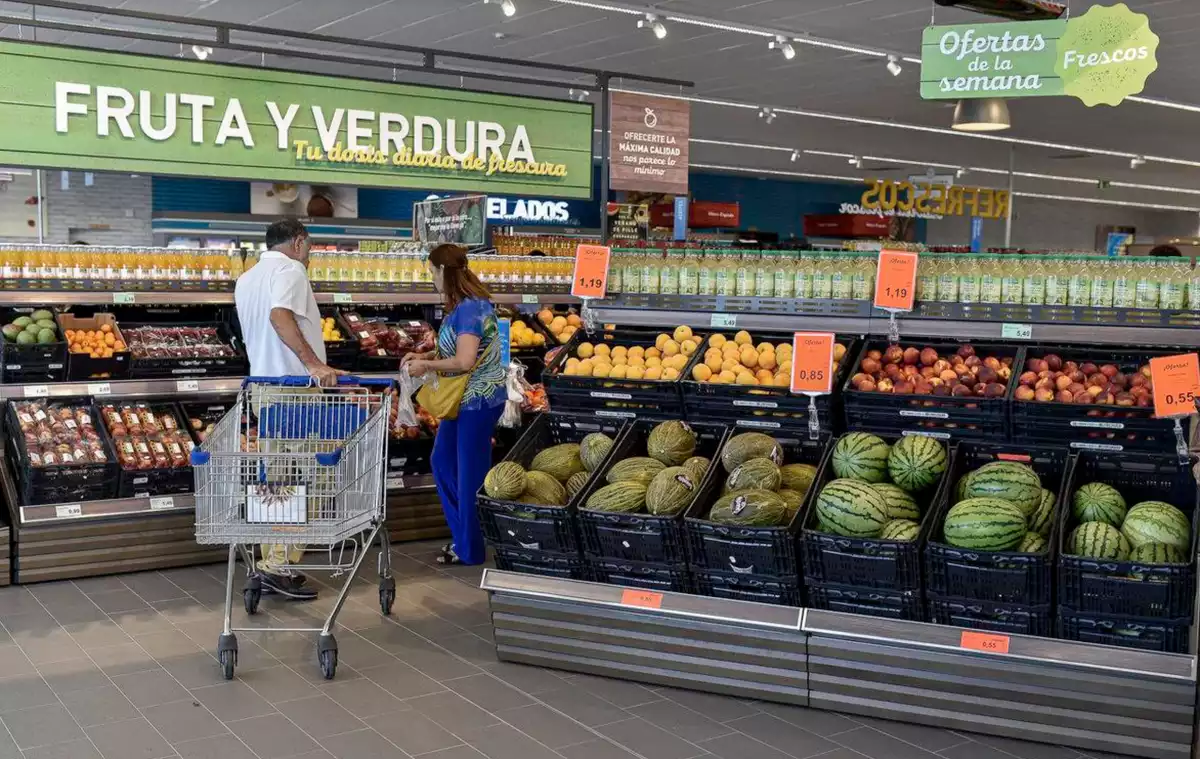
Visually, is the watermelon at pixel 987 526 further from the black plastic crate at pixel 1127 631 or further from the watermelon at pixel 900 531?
the black plastic crate at pixel 1127 631

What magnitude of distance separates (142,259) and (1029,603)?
16.4 feet

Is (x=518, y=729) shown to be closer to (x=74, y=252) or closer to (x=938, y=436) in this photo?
(x=938, y=436)

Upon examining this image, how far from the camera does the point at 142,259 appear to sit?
21.9ft

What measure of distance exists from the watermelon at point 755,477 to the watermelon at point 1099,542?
1080mm

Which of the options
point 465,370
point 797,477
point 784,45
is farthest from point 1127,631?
point 784,45

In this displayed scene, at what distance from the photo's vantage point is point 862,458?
4516 mm

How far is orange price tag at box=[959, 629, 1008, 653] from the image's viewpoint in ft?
13.1

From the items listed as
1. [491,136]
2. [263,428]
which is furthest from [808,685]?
[491,136]

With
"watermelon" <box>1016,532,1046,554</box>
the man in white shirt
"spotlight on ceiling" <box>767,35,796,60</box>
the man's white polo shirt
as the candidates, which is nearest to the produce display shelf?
"watermelon" <box>1016,532,1046,554</box>

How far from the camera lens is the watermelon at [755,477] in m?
4.54

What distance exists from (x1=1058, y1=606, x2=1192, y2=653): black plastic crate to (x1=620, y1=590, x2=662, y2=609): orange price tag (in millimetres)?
1412

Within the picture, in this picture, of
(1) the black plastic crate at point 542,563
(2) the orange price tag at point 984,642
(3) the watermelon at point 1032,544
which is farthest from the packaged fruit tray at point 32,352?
(3) the watermelon at point 1032,544

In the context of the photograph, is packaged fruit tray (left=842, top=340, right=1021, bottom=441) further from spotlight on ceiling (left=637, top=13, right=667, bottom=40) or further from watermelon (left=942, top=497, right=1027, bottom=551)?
spotlight on ceiling (left=637, top=13, right=667, bottom=40)

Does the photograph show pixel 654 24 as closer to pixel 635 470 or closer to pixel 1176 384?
pixel 635 470
